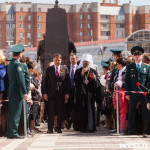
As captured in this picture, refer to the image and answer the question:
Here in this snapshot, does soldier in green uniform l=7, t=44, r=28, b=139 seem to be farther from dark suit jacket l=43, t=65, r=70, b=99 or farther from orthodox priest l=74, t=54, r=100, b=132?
orthodox priest l=74, t=54, r=100, b=132

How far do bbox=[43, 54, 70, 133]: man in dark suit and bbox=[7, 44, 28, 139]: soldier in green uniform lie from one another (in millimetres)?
1580

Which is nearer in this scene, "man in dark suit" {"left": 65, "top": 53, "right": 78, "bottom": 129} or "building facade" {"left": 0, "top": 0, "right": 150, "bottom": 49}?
"man in dark suit" {"left": 65, "top": 53, "right": 78, "bottom": 129}

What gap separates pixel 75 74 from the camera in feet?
47.5

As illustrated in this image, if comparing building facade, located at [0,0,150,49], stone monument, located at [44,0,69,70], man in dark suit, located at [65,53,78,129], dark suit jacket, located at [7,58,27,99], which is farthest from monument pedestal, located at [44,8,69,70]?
building facade, located at [0,0,150,49]

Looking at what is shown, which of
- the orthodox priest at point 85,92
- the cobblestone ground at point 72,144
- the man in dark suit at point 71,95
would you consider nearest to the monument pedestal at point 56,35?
the man in dark suit at point 71,95

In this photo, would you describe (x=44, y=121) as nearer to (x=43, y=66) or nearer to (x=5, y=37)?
(x=43, y=66)

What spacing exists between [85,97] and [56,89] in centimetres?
82

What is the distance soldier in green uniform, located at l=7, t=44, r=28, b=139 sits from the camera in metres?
12.3

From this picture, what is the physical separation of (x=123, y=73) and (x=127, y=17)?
134907 millimetres

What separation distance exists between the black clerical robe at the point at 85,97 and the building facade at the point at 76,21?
5034 inches

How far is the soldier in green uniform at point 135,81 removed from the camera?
12969 mm

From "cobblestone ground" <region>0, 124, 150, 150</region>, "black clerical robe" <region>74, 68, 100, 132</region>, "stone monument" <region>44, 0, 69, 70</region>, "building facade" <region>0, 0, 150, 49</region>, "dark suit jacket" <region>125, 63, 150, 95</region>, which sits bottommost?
"cobblestone ground" <region>0, 124, 150, 150</region>

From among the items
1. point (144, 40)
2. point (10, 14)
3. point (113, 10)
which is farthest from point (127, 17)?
point (144, 40)

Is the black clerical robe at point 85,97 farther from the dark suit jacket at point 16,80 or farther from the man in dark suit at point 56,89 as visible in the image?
the dark suit jacket at point 16,80
